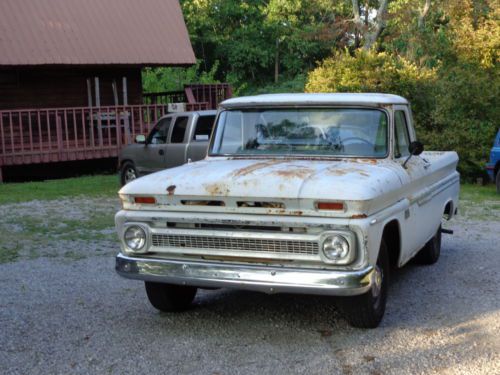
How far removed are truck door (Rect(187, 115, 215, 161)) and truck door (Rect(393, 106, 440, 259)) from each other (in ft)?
22.5

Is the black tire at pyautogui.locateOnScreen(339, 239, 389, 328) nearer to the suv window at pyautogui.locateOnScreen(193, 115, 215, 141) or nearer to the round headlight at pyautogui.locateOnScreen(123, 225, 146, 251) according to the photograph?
the round headlight at pyautogui.locateOnScreen(123, 225, 146, 251)

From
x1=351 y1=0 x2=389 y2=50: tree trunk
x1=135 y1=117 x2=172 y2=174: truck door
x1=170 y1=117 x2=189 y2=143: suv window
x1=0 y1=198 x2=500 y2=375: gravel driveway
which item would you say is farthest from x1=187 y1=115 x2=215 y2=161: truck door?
x1=351 y1=0 x2=389 y2=50: tree trunk

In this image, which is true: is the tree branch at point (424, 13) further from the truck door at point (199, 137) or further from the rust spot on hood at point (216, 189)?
the rust spot on hood at point (216, 189)

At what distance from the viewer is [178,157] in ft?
45.4

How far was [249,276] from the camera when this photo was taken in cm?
510

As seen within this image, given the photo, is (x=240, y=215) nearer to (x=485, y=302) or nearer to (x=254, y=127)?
(x=254, y=127)

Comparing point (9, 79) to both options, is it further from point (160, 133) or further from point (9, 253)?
point (9, 253)

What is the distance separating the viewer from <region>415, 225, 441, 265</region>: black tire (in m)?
7.92

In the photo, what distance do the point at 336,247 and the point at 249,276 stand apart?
0.65m

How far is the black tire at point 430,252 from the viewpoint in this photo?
7918 millimetres

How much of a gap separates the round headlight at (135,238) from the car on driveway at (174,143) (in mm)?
7455

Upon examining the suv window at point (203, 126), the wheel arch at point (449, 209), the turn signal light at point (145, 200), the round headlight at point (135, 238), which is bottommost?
the wheel arch at point (449, 209)

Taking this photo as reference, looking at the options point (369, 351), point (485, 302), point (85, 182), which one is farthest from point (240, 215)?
point (85, 182)

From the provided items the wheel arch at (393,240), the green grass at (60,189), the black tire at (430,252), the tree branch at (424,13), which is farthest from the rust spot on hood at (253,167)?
the tree branch at (424,13)
